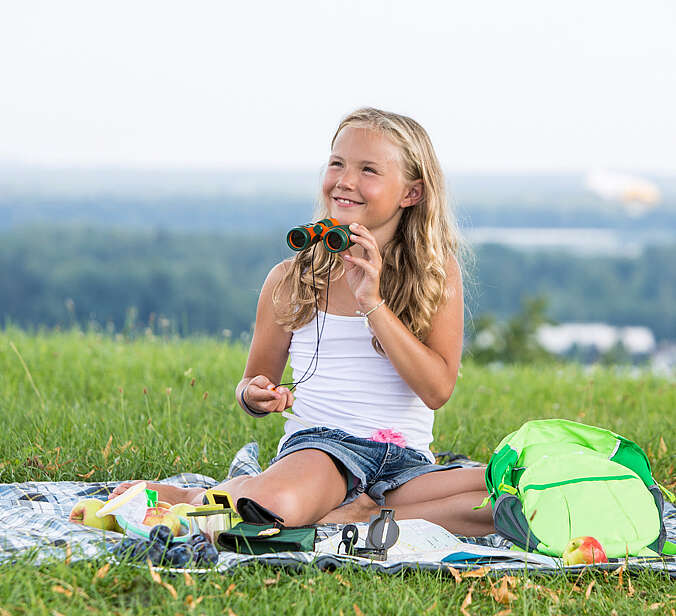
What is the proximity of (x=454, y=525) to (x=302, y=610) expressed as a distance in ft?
3.51

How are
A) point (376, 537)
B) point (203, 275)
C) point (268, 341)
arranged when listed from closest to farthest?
point (376, 537)
point (268, 341)
point (203, 275)

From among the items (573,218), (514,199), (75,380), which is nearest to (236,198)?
(514,199)

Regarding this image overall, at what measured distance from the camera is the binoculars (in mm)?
2896

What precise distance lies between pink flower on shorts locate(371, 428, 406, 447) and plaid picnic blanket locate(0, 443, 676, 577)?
1.22 ft

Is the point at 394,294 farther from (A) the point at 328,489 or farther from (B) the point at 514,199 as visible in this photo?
(B) the point at 514,199

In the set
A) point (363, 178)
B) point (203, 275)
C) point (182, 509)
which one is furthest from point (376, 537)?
point (203, 275)

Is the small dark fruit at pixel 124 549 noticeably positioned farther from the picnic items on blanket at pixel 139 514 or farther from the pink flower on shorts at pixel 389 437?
the pink flower on shorts at pixel 389 437

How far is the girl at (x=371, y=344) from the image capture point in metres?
2.97

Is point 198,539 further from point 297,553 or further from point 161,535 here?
point 297,553

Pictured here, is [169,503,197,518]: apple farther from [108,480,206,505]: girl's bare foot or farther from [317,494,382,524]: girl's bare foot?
[317,494,382,524]: girl's bare foot

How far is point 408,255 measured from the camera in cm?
335

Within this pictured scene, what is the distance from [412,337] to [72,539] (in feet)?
4.22

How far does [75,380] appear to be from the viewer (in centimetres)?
498

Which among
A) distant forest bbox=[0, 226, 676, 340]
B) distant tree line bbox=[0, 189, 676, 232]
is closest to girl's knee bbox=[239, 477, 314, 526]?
distant forest bbox=[0, 226, 676, 340]
